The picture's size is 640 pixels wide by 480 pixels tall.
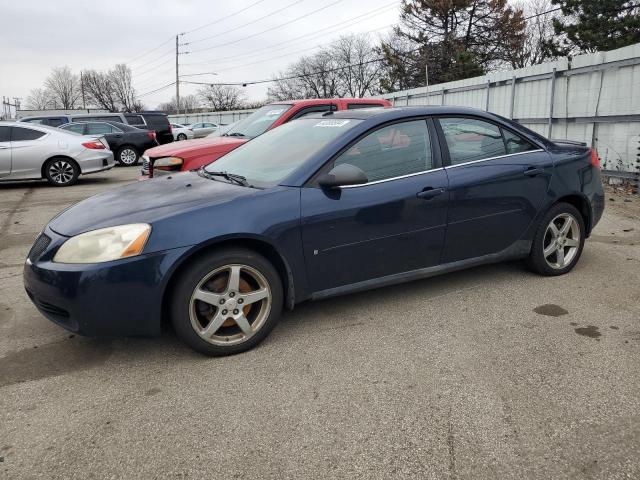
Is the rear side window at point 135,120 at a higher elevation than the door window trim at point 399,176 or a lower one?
higher

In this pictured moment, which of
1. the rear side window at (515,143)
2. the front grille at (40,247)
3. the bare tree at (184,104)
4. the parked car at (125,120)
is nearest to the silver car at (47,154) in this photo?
the parked car at (125,120)

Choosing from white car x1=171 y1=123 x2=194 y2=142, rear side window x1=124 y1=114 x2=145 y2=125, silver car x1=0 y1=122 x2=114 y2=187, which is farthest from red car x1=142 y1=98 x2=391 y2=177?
white car x1=171 y1=123 x2=194 y2=142

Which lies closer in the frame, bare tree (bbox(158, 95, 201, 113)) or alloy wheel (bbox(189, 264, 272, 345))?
alloy wheel (bbox(189, 264, 272, 345))

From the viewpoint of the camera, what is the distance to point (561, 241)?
4523mm

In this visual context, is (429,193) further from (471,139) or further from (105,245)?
(105,245)

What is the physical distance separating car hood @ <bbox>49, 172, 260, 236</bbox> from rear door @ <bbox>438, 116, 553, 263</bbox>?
1554 mm

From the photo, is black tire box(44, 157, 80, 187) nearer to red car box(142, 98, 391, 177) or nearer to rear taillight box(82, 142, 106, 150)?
rear taillight box(82, 142, 106, 150)

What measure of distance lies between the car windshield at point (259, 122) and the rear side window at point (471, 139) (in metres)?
3.69

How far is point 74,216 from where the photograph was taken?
337cm

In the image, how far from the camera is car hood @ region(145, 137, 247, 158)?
6500 mm

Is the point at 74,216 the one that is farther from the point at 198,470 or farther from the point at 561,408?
the point at 561,408

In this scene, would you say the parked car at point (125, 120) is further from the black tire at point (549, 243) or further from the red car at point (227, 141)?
the black tire at point (549, 243)

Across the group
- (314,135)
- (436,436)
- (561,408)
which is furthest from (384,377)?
(314,135)

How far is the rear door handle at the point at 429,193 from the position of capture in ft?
12.1
